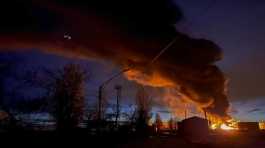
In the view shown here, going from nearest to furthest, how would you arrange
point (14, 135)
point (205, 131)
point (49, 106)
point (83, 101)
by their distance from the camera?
point (14, 135)
point (49, 106)
point (83, 101)
point (205, 131)

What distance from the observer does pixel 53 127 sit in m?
26.8

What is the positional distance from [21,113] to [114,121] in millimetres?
10377

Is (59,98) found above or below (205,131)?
above

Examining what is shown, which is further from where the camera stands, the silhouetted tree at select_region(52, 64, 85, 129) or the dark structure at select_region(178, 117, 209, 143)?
the dark structure at select_region(178, 117, 209, 143)

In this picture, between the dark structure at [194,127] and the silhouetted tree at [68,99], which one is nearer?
the silhouetted tree at [68,99]

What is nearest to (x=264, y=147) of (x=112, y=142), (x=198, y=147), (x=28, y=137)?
(x=198, y=147)

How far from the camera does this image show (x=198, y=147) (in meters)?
22.0

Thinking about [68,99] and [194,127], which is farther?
[194,127]

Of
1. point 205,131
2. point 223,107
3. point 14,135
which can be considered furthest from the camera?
point 223,107

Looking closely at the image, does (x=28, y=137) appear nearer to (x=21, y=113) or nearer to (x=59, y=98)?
A: (x=21, y=113)

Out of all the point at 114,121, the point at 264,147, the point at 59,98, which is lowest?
the point at 264,147

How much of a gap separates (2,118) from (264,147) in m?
19.2

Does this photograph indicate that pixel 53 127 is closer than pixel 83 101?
Yes

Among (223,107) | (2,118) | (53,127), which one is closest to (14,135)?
(2,118)
